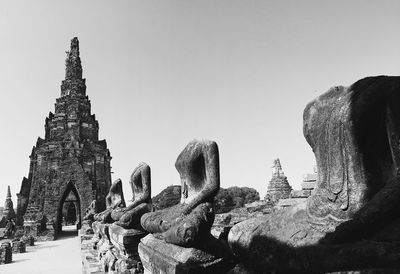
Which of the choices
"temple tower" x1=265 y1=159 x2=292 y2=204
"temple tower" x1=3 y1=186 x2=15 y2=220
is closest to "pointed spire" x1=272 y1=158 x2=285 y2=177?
"temple tower" x1=265 y1=159 x2=292 y2=204

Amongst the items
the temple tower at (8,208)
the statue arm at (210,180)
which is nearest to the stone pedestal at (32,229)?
the temple tower at (8,208)

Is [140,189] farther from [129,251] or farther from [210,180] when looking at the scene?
[210,180]

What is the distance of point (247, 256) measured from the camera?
260 centimetres

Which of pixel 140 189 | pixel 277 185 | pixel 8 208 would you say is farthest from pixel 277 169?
pixel 8 208

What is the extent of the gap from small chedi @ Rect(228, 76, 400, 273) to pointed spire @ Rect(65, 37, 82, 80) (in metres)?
33.8

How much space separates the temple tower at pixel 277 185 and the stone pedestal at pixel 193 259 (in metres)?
22.2

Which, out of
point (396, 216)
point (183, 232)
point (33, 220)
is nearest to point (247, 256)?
point (183, 232)

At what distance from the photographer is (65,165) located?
24641mm

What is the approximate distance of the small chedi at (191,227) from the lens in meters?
2.59

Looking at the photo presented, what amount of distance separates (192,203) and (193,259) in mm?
960

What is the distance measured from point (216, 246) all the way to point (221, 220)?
7104mm

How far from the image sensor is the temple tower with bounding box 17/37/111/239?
914 inches

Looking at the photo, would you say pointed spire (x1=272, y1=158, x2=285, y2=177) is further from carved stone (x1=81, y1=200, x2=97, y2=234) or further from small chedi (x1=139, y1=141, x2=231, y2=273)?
small chedi (x1=139, y1=141, x2=231, y2=273)

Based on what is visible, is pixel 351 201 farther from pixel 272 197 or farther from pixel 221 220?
pixel 272 197
